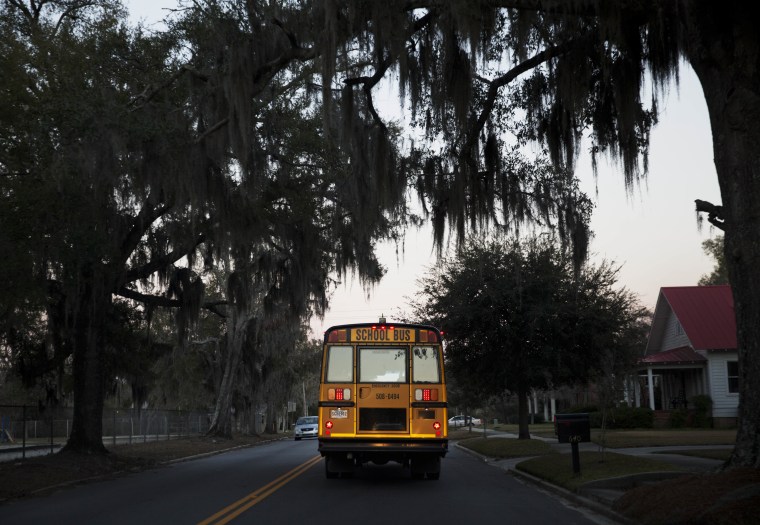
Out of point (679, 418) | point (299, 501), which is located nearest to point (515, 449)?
point (299, 501)

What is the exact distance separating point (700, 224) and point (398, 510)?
634 centimetres

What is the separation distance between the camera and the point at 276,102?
2161cm

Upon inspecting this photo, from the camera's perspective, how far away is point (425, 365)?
640 inches

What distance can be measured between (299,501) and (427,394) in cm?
403

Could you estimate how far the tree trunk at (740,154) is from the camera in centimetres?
1000

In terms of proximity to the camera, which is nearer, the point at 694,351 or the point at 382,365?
the point at 382,365

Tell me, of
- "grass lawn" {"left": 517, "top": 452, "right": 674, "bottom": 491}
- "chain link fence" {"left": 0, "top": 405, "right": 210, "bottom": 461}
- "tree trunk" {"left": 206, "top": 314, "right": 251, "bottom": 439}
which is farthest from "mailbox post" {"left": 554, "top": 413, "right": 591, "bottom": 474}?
"tree trunk" {"left": 206, "top": 314, "right": 251, "bottom": 439}

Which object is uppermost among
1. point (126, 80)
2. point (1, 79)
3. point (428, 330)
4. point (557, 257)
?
point (126, 80)

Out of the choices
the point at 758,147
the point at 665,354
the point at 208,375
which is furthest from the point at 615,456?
the point at 208,375

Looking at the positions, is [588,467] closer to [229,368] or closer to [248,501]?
[248,501]

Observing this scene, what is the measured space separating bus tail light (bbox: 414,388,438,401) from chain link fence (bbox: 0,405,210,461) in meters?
21.0

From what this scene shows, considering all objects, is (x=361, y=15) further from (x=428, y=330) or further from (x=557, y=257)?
(x=557, y=257)

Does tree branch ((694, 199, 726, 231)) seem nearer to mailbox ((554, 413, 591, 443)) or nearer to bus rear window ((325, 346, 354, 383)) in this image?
mailbox ((554, 413, 591, 443))

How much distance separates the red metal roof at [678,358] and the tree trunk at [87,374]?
24632 mm
